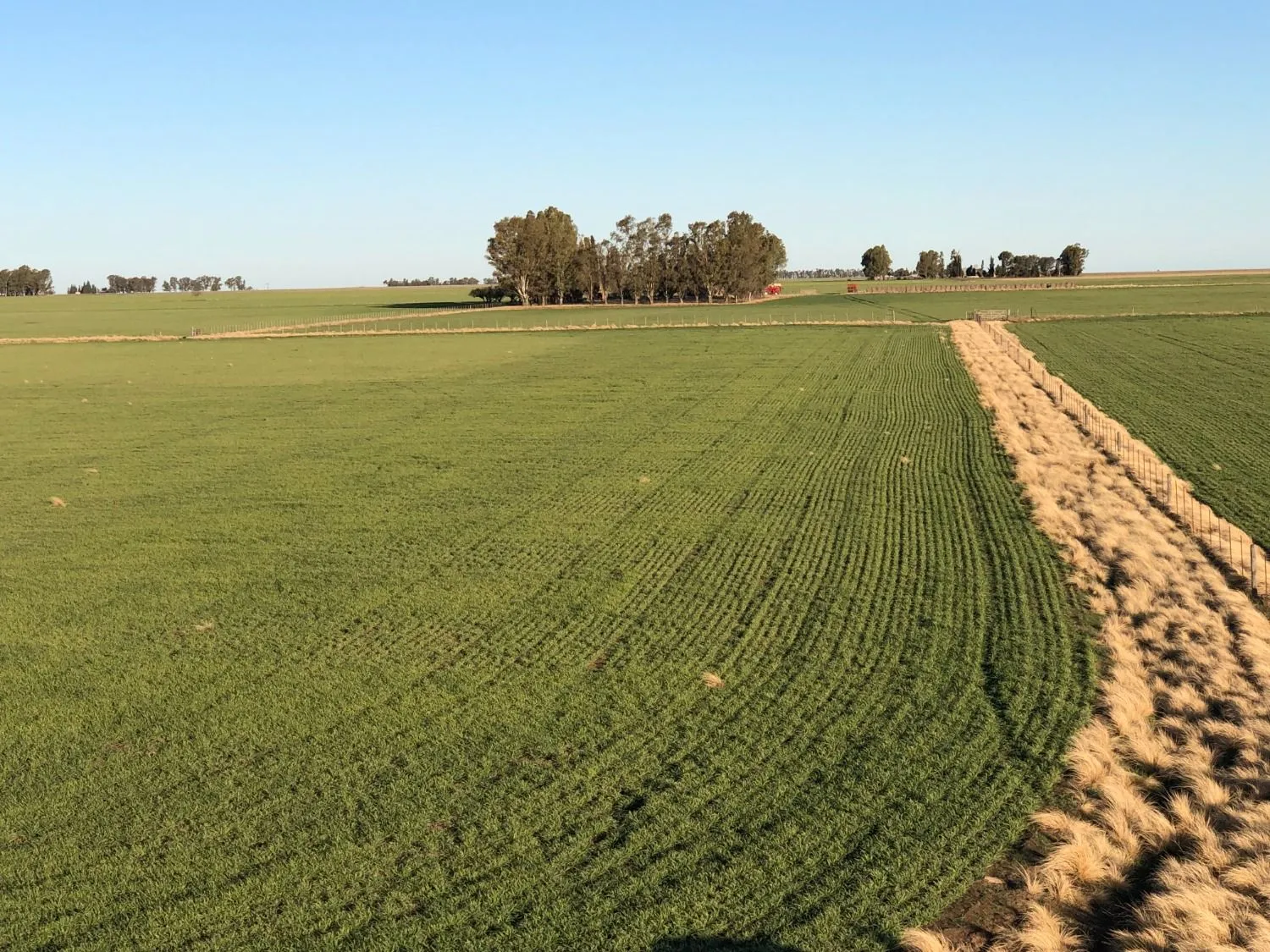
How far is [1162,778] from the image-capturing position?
1062cm

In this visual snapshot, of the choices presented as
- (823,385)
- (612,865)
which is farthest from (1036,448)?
(612,865)

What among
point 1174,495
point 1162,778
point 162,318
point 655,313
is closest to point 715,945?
point 1162,778

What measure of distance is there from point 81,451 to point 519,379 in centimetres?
2198

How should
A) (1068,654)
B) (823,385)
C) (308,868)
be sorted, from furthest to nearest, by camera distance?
1. (823,385)
2. (1068,654)
3. (308,868)

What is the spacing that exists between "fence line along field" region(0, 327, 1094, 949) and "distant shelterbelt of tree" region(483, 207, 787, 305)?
117 meters

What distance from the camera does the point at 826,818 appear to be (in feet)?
31.8

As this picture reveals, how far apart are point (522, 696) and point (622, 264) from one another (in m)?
142

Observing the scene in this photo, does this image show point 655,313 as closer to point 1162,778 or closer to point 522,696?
point 522,696

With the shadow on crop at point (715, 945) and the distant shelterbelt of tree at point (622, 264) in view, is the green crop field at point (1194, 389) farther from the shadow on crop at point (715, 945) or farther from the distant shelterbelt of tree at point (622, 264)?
the distant shelterbelt of tree at point (622, 264)

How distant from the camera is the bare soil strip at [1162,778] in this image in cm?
816

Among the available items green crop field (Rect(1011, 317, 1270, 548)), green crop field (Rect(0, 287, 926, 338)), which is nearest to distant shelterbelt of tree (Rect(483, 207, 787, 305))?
green crop field (Rect(0, 287, 926, 338))

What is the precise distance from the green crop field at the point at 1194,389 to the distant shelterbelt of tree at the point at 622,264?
80.3 meters

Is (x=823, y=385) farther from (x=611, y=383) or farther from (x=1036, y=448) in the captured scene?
(x=1036, y=448)

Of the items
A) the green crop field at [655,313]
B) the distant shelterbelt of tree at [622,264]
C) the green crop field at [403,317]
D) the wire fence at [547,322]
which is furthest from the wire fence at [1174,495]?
the distant shelterbelt of tree at [622,264]
